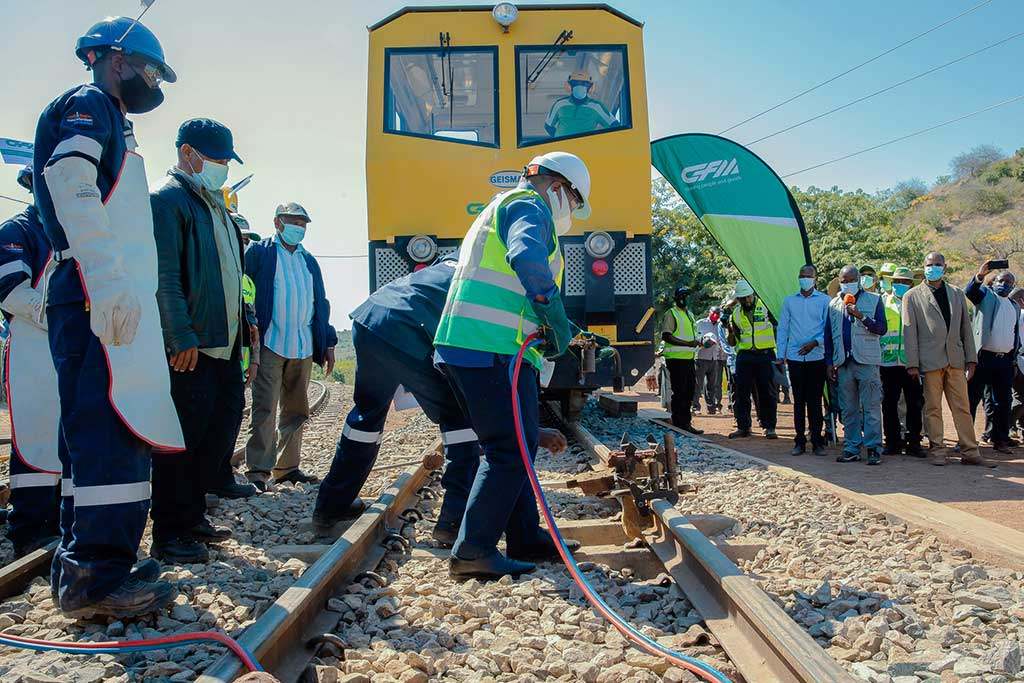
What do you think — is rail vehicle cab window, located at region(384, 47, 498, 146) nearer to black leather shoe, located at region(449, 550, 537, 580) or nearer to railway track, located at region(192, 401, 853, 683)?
railway track, located at region(192, 401, 853, 683)

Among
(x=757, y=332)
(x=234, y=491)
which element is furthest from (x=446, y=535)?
(x=757, y=332)

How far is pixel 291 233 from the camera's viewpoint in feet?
19.4

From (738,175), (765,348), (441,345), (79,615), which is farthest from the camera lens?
(738,175)

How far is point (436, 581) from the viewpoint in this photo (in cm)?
337

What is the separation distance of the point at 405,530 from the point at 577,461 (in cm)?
283

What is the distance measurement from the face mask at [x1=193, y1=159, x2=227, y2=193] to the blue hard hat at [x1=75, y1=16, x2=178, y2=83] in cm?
107

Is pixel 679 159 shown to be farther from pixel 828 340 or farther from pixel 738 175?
pixel 828 340

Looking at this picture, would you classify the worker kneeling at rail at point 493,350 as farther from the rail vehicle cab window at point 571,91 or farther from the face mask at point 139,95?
the rail vehicle cab window at point 571,91

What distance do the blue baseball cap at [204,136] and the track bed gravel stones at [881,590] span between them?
334cm

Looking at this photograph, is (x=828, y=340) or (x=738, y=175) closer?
(x=828, y=340)

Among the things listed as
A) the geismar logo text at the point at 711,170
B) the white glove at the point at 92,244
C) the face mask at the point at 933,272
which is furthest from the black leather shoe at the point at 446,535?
the geismar logo text at the point at 711,170

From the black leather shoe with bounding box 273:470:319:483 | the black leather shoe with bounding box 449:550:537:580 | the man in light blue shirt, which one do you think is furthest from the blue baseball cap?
the man in light blue shirt

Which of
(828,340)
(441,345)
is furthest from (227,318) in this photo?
(828,340)

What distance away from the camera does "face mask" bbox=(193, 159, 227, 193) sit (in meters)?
4.10
